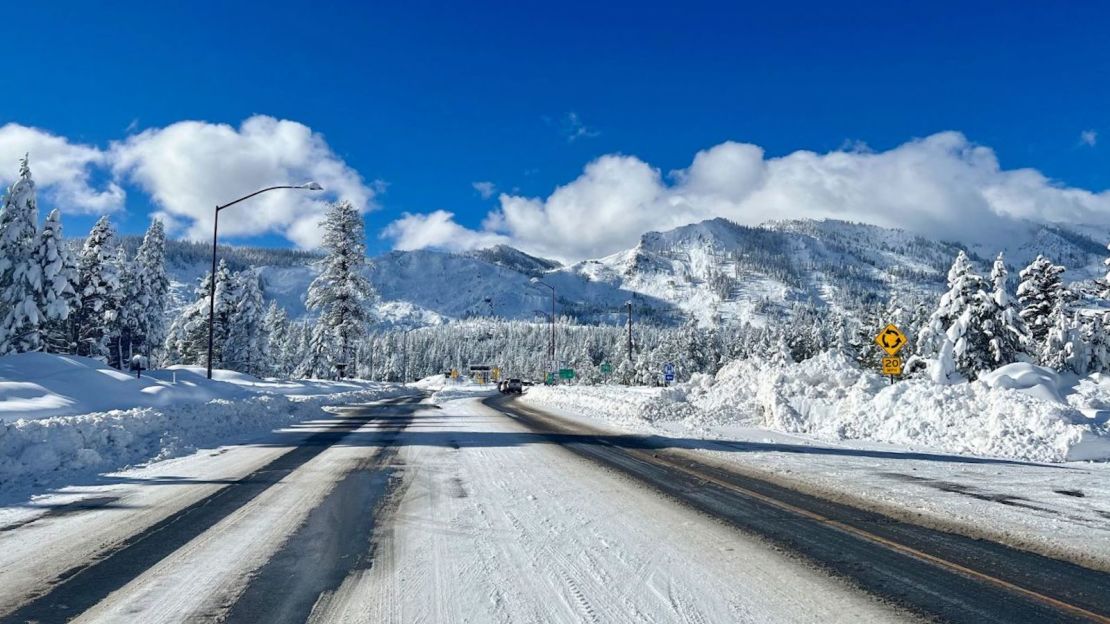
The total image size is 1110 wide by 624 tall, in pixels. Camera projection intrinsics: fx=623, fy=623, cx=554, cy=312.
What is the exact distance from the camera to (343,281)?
1927 inches

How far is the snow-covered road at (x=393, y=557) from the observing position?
4.39 metres

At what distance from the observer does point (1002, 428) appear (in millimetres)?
13500

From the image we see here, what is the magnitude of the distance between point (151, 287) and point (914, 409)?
218ft

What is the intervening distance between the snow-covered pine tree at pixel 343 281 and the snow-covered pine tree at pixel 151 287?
20883 millimetres

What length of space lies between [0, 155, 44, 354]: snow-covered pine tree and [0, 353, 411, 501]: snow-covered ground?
79.0 ft

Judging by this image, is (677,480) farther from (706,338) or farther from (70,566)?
(706,338)

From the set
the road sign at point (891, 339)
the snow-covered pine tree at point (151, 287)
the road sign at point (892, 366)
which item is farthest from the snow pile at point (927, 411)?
the snow-covered pine tree at point (151, 287)

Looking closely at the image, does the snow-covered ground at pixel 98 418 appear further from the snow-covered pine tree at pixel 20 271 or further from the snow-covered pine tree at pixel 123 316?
the snow-covered pine tree at pixel 123 316

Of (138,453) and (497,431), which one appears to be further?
(497,431)

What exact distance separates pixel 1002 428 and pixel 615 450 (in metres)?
8.38

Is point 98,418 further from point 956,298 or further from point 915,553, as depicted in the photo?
point 956,298

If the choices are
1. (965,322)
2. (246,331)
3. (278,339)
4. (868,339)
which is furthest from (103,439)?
(278,339)

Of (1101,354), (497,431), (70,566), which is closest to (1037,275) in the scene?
(1101,354)

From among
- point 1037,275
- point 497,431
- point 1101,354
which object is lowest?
point 497,431
